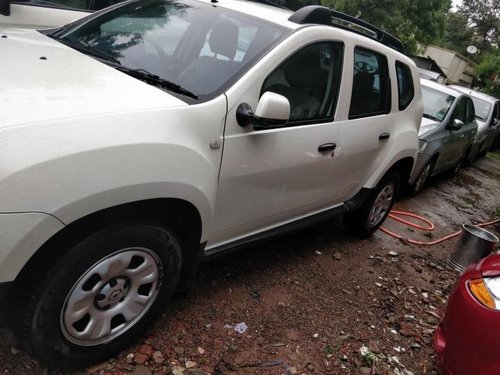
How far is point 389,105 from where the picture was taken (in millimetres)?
4125

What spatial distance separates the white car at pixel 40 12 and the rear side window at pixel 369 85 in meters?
2.89

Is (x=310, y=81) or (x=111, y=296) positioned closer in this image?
(x=111, y=296)

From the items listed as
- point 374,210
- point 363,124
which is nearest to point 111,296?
point 363,124

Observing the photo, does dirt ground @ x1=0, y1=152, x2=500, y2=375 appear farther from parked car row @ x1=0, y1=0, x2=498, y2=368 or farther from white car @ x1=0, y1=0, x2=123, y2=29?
white car @ x1=0, y1=0, x2=123, y2=29

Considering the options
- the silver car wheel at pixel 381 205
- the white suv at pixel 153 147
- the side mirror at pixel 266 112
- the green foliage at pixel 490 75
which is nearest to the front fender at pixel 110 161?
the white suv at pixel 153 147

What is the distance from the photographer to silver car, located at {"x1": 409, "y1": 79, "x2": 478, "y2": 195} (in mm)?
6488

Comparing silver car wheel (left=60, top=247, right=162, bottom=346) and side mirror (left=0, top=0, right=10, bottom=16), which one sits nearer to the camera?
silver car wheel (left=60, top=247, right=162, bottom=346)

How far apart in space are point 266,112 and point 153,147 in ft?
2.10

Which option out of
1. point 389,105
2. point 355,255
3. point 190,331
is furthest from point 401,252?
point 190,331

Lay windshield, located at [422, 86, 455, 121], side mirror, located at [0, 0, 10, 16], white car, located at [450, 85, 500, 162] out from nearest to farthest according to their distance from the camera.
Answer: side mirror, located at [0, 0, 10, 16], windshield, located at [422, 86, 455, 121], white car, located at [450, 85, 500, 162]

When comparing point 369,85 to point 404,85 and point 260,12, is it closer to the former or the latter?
point 404,85

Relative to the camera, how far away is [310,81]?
312 centimetres

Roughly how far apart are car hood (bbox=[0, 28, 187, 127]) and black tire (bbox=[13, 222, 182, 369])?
550mm

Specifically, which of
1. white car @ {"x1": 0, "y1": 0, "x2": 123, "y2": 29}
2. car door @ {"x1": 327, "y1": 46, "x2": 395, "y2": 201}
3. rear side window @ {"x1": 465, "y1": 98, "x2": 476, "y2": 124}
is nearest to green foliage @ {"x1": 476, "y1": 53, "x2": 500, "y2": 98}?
rear side window @ {"x1": 465, "y1": 98, "x2": 476, "y2": 124}
